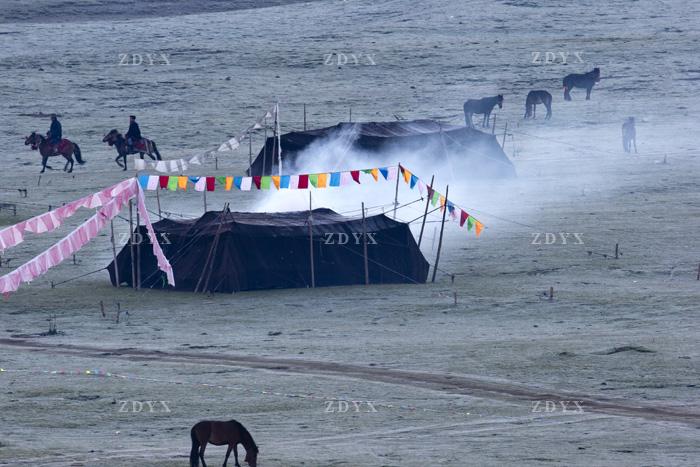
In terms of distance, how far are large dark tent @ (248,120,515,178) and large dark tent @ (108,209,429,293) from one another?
11.5 meters

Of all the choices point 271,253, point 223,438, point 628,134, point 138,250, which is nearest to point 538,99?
point 628,134

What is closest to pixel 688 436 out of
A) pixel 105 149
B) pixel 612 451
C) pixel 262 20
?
pixel 612 451

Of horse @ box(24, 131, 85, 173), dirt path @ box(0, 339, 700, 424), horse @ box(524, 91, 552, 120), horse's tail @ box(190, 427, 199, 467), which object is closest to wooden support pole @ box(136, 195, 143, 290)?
dirt path @ box(0, 339, 700, 424)

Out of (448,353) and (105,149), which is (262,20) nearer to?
(105,149)

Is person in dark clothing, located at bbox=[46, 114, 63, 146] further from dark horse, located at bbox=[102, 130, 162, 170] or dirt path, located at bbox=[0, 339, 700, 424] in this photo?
dirt path, located at bbox=[0, 339, 700, 424]

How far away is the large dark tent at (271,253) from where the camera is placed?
99.5 feet

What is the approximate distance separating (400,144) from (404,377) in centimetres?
2158

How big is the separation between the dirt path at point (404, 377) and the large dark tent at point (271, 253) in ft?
16.9

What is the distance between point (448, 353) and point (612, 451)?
21.6 ft

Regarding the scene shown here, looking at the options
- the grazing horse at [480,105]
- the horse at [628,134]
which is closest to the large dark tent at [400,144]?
the horse at [628,134]

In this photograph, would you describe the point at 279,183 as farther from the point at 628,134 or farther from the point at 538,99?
the point at 538,99

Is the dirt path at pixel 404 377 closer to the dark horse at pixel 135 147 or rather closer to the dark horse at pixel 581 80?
the dark horse at pixel 135 147

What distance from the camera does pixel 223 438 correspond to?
→ 16.5m

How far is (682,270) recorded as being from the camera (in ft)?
104
